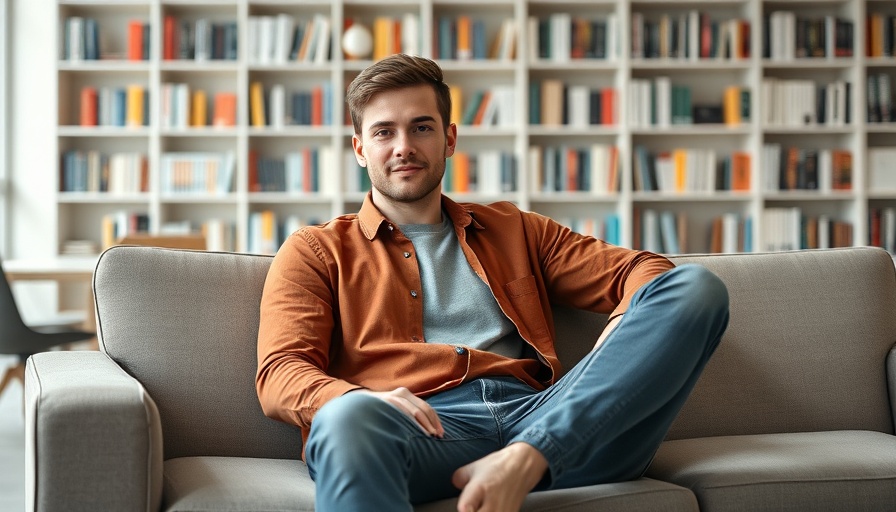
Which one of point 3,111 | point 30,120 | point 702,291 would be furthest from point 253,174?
point 702,291

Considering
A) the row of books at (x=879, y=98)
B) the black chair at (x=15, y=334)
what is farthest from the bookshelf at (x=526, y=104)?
the black chair at (x=15, y=334)

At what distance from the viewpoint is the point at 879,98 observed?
532 cm

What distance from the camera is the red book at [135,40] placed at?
529cm

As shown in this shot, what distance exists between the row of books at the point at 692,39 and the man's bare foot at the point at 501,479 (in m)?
4.24

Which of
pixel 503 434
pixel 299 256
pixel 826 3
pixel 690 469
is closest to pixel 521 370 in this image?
pixel 503 434

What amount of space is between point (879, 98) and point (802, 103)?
16.7 inches

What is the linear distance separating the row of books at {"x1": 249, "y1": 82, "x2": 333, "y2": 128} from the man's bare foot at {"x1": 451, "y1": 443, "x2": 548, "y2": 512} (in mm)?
4076

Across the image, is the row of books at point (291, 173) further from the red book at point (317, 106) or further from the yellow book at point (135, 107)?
the yellow book at point (135, 107)

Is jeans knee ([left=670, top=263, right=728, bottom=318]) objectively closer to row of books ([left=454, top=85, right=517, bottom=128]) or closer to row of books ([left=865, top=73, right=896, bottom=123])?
row of books ([left=454, top=85, right=517, bottom=128])

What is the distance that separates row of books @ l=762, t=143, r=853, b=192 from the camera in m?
5.35

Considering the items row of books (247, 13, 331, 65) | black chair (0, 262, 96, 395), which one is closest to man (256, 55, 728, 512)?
black chair (0, 262, 96, 395)

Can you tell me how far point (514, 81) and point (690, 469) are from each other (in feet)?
13.3

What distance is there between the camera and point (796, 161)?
537cm

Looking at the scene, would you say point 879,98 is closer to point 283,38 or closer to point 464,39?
point 464,39
